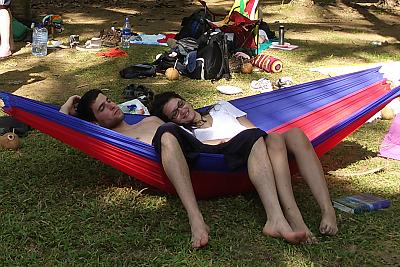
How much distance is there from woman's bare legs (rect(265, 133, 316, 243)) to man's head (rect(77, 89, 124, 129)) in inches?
30.2

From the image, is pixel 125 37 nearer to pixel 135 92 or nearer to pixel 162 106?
pixel 135 92

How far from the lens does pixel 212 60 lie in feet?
16.4

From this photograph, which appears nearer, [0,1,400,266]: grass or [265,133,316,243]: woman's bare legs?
[0,1,400,266]: grass

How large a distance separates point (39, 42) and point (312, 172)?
167 inches

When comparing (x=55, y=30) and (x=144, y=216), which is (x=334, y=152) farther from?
→ (x=55, y=30)

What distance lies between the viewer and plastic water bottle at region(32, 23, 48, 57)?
5.96 m

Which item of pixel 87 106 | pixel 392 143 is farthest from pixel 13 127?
pixel 392 143

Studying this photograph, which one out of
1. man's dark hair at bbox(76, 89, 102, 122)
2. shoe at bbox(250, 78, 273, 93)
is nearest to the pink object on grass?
shoe at bbox(250, 78, 273, 93)

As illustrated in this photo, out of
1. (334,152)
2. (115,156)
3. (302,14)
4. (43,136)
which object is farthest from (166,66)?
(302,14)

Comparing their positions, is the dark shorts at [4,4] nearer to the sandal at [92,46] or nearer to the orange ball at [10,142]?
the sandal at [92,46]

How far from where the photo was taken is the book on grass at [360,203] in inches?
102

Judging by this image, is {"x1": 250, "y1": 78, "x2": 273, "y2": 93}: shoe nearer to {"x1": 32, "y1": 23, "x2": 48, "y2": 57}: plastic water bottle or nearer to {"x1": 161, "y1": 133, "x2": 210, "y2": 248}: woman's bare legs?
{"x1": 32, "y1": 23, "x2": 48, "y2": 57}: plastic water bottle

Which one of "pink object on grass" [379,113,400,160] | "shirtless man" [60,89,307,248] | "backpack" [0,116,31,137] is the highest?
"shirtless man" [60,89,307,248]

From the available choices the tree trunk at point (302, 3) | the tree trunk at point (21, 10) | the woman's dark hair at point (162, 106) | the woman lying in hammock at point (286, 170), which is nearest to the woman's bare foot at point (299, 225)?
the woman lying in hammock at point (286, 170)
